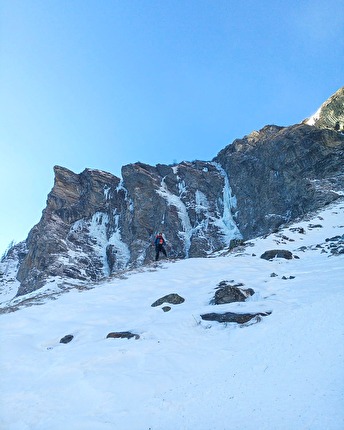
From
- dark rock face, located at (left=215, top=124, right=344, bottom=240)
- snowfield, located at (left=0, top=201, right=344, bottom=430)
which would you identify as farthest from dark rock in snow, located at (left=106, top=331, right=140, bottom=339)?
dark rock face, located at (left=215, top=124, right=344, bottom=240)

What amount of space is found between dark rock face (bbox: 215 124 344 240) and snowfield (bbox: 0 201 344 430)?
35769mm

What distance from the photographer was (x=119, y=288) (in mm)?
15000

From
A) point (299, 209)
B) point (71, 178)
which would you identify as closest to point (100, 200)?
point (71, 178)

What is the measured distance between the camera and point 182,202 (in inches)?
3088

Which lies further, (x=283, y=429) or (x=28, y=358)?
(x=28, y=358)

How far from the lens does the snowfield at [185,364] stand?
16.4 ft

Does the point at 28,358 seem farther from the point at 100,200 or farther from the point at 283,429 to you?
the point at 100,200

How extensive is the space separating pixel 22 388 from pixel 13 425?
1.26 metres

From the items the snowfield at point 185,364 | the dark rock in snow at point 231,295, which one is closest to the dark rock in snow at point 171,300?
the snowfield at point 185,364

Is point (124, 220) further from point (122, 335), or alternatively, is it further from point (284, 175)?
point (122, 335)

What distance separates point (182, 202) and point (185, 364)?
7174cm

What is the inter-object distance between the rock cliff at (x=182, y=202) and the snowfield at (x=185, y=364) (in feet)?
135

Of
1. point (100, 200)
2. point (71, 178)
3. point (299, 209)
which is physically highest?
point (71, 178)

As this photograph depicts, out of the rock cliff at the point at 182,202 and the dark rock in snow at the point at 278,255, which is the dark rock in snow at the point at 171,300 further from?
the rock cliff at the point at 182,202
